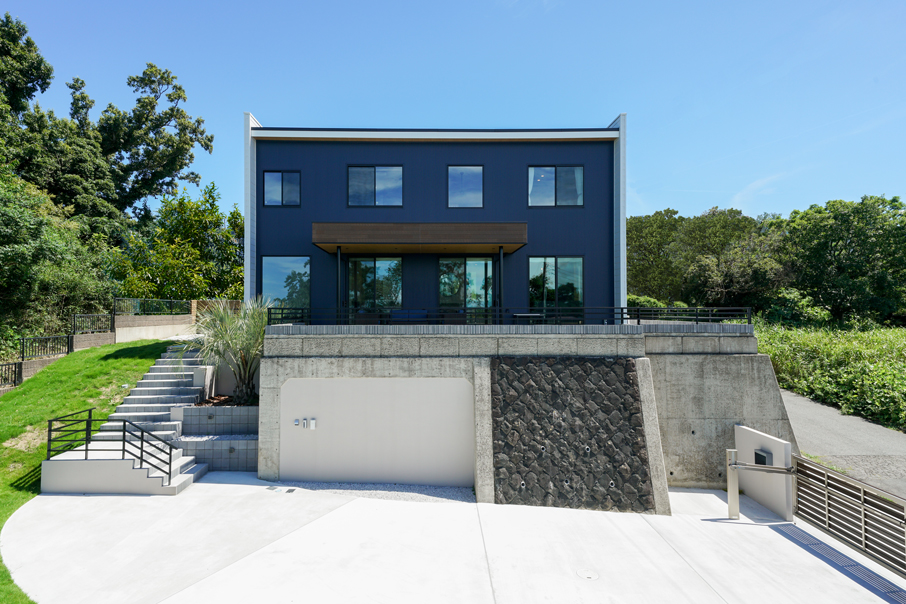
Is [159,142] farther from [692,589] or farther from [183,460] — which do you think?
[692,589]

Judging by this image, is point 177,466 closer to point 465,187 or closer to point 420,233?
point 420,233

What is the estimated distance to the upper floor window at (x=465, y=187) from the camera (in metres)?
13.7

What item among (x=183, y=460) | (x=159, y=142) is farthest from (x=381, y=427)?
(x=159, y=142)

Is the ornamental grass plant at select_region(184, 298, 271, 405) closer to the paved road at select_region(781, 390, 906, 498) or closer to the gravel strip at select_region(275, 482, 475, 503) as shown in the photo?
the gravel strip at select_region(275, 482, 475, 503)

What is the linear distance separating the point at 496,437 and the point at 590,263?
7.59m

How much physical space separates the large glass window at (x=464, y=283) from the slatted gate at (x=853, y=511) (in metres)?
8.85

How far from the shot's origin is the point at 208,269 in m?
18.6

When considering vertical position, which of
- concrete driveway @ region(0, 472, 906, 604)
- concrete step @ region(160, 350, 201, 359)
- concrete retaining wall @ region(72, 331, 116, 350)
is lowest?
concrete driveway @ region(0, 472, 906, 604)

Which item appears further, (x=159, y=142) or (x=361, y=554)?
(x=159, y=142)

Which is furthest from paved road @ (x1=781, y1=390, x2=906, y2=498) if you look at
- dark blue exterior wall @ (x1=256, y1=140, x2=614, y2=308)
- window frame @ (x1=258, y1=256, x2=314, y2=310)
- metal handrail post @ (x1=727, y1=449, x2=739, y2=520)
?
window frame @ (x1=258, y1=256, x2=314, y2=310)

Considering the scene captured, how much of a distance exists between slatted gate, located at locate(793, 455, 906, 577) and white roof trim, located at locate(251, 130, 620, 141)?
419 inches

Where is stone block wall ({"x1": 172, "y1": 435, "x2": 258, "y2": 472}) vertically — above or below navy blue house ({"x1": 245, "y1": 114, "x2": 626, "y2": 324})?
below

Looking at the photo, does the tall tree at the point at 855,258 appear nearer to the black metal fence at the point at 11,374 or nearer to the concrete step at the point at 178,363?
the concrete step at the point at 178,363

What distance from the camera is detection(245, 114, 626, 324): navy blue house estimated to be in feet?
44.0
